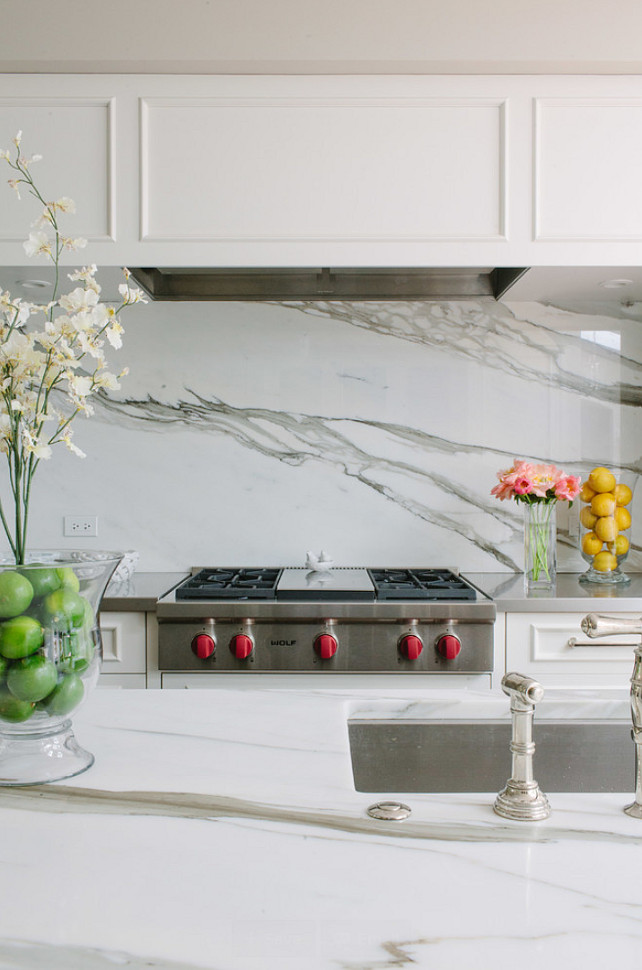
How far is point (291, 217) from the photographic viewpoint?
2104 millimetres

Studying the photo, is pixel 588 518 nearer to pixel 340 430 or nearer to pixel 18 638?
pixel 340 430

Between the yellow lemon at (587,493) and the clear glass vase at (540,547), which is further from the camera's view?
the yellow lemon at (587,493)

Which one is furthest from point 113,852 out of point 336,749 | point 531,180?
point 531,180

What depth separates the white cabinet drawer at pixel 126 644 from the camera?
200 centimetres

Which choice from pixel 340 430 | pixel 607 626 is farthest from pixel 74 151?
pixel 607 626

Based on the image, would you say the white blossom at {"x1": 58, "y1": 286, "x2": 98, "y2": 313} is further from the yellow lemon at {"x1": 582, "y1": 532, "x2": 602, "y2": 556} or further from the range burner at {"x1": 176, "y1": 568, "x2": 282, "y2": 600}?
the yellow lemon at {"x1": 582, "y1": 532, "x2": 602, "y2": 556}

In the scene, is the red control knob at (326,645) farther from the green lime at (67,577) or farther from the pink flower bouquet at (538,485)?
the green lime at (67,577)

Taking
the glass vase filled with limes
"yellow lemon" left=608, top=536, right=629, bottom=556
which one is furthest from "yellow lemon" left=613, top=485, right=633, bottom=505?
"yellow lemon" left=608, top=536, right=629, bottom=556

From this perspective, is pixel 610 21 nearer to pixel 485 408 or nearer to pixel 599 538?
pixel 485 408

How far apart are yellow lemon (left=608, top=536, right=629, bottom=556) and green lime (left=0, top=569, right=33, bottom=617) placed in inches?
74.7

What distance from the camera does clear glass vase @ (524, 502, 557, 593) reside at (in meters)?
2.22

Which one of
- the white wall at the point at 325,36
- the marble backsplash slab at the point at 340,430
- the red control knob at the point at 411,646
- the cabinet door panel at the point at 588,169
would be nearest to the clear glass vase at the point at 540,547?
the marble backsplash slab at the point at 340,430

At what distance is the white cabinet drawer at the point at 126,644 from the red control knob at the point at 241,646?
0.24 metres

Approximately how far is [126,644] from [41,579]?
3.87ft
